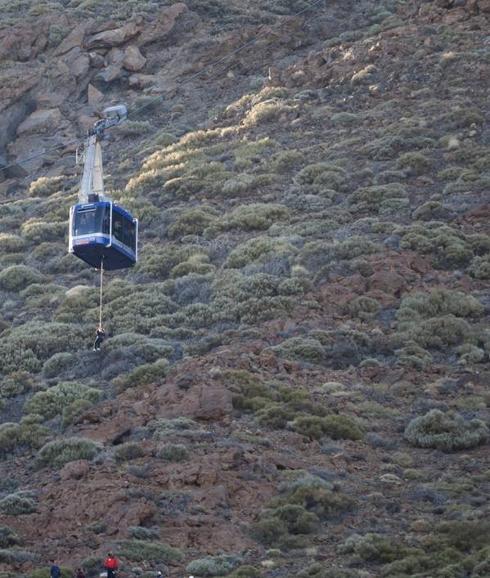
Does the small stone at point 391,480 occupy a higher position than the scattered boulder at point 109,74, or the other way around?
the scattered boulder at point 109,74

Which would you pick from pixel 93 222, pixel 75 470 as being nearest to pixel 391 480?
pixel 75 470

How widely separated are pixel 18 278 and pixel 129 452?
18.2 metres

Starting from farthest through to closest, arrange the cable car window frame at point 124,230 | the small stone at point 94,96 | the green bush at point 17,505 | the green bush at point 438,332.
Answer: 1. the small stone at point 94,96
2. the cable car window frame at point 124,230
3. the green bush at point 438,332
4. the green bush at point 17,505

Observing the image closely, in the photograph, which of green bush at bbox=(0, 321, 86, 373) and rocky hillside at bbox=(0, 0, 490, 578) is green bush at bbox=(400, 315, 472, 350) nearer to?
rocky hillside at bbox=(0, 0, 490, 578)

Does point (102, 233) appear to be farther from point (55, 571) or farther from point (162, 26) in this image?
point (162, 26)

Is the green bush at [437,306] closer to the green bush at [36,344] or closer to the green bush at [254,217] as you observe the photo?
the green bush at [36,344]

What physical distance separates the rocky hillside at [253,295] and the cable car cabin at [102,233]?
7.18 ft

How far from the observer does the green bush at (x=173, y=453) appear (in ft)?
101

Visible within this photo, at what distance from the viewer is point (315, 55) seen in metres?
63.3

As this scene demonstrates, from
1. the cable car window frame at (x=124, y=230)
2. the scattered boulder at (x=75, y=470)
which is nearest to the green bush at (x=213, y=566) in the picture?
the scattered boulder at (x=75, y=470)

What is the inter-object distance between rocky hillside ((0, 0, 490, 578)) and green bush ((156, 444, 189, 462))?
7 cm

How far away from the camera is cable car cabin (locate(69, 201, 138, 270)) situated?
125 feet

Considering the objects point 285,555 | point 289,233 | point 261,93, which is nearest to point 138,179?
point 261,93

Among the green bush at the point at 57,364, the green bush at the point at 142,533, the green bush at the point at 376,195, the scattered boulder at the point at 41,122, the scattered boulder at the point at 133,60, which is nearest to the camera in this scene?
the green bush at the point at 142,533
